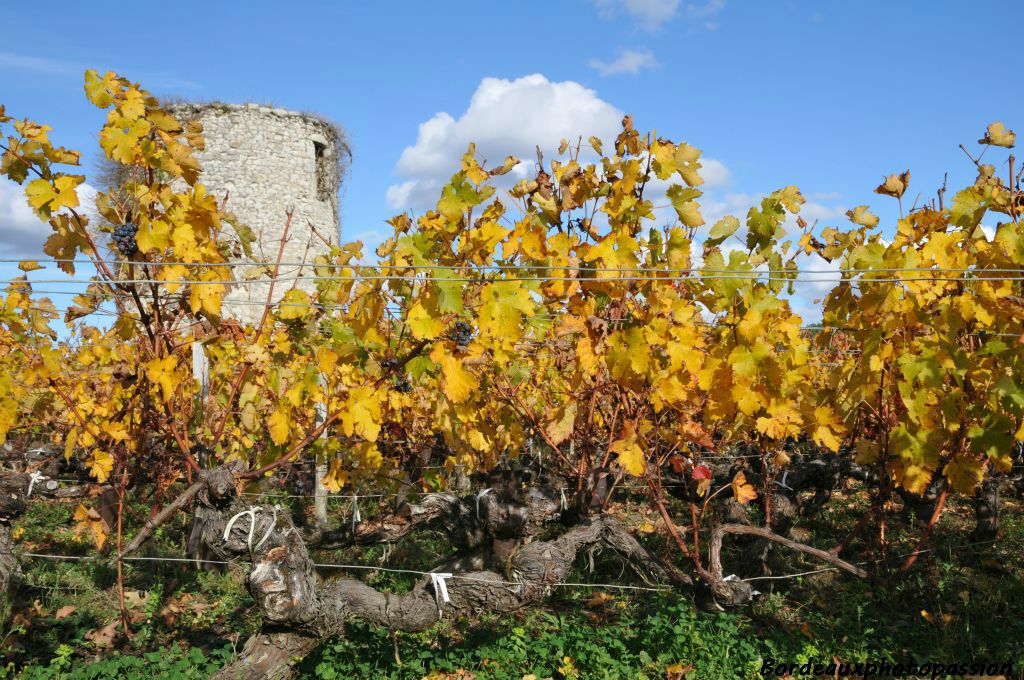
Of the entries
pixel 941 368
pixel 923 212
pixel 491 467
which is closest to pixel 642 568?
pixel 491 467

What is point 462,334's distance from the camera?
289cm

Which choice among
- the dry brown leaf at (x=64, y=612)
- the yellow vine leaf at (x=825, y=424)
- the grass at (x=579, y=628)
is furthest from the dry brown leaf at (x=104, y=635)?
the yellow vine leaf at (x=825, y=424)

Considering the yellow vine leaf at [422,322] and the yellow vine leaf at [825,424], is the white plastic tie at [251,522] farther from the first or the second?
the yellow vine leaf at [825,424]

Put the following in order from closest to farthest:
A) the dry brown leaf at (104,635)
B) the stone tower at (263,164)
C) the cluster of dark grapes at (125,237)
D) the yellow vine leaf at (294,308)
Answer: the cluster of dark grapes at (125,237), the yellow vine leaf at (294,308), the dry brown leaf at (104,635), the stone tower at (263,164)

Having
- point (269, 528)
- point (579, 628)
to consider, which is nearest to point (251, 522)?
point (269, 528)

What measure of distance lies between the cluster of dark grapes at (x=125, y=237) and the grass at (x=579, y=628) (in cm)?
→ 189

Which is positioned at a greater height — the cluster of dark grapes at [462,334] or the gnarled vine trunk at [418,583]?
the cluster of dark grapes at [462,334]

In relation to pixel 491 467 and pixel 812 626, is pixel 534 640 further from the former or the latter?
pixel 812 626

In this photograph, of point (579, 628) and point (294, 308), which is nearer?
point (294, 308)

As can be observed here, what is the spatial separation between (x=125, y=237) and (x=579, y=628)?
2.88 metres

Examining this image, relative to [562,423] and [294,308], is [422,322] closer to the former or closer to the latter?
[562,423]

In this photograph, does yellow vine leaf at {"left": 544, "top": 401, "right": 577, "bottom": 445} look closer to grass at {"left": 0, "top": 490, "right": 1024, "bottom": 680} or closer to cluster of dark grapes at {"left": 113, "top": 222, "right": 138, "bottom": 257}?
grass at {"left": 0, "top": 490, "right": 1024, "bottom": 680}

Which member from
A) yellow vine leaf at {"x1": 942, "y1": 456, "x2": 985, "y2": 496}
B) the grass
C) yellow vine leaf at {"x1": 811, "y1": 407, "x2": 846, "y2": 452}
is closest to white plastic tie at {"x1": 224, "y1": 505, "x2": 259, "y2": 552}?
the grass

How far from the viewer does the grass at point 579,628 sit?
352 cm
